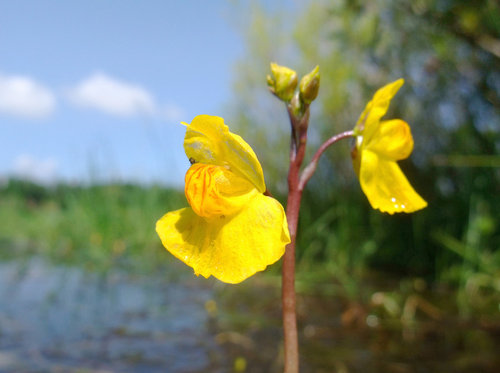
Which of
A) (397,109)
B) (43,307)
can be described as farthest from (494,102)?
(43,307)

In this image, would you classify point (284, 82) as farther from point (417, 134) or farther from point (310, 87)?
point (417, 134)

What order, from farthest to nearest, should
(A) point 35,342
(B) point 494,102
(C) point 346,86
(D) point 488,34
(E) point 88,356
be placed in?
(C) point 346,86 → (B) point 494,102 → (D) point 488,34 → (A) point 35,342 → (E) point 88,356

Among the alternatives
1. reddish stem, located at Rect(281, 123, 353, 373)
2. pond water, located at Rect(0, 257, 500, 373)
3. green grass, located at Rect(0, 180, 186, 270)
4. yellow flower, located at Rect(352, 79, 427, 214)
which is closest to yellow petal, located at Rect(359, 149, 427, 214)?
yellow flower, located at Rect(352, 79, 427, 214)

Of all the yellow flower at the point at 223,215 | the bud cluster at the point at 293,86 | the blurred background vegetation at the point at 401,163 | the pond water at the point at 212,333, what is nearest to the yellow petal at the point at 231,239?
the yellow flower at the point at 223,215

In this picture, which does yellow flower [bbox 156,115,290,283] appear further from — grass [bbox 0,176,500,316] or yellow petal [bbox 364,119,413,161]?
grass [bbox 0,176,500,316]

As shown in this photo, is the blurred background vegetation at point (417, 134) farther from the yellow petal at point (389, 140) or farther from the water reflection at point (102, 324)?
the yellow petal at point (389, 140)

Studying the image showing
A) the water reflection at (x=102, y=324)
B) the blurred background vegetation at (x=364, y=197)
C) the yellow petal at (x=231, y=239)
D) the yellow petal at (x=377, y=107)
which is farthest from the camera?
the blurred background vegetation at (x=364, y=197)

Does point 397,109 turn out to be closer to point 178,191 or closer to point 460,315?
point 460,315

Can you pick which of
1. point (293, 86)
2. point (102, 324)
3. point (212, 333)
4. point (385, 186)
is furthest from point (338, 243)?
point (293, 86)
